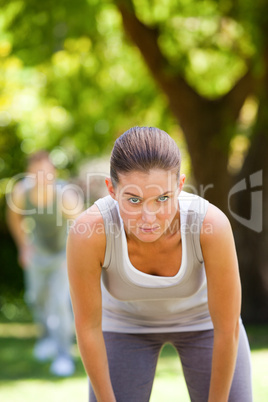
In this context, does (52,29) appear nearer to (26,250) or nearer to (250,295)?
(26,250)

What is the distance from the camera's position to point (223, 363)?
2875 millimetres

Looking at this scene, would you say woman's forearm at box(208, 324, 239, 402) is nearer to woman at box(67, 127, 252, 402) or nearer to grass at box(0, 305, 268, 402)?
woman at box(67, 127, 252, 402)

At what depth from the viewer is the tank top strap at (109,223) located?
285cm

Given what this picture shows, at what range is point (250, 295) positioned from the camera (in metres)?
10.3

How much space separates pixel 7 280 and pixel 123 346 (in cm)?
1028

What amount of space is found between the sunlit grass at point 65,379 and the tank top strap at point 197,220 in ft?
8.86

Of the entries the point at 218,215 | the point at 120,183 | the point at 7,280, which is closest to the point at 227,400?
the point at 218,215

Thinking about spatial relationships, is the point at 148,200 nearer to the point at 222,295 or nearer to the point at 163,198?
the point at 163,198

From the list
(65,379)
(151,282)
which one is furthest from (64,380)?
(151,282)

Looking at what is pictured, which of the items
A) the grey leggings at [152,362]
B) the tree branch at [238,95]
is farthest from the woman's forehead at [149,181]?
the tree branch at [238,95]

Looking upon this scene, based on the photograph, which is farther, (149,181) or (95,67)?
(95,67)

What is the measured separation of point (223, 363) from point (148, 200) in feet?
2.68

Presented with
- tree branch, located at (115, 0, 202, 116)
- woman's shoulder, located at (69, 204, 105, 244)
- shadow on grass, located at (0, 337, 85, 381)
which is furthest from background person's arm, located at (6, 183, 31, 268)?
woman's shoulder, located at (69, 204, 105, 244)

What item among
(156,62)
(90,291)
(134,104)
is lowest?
(90,291)
